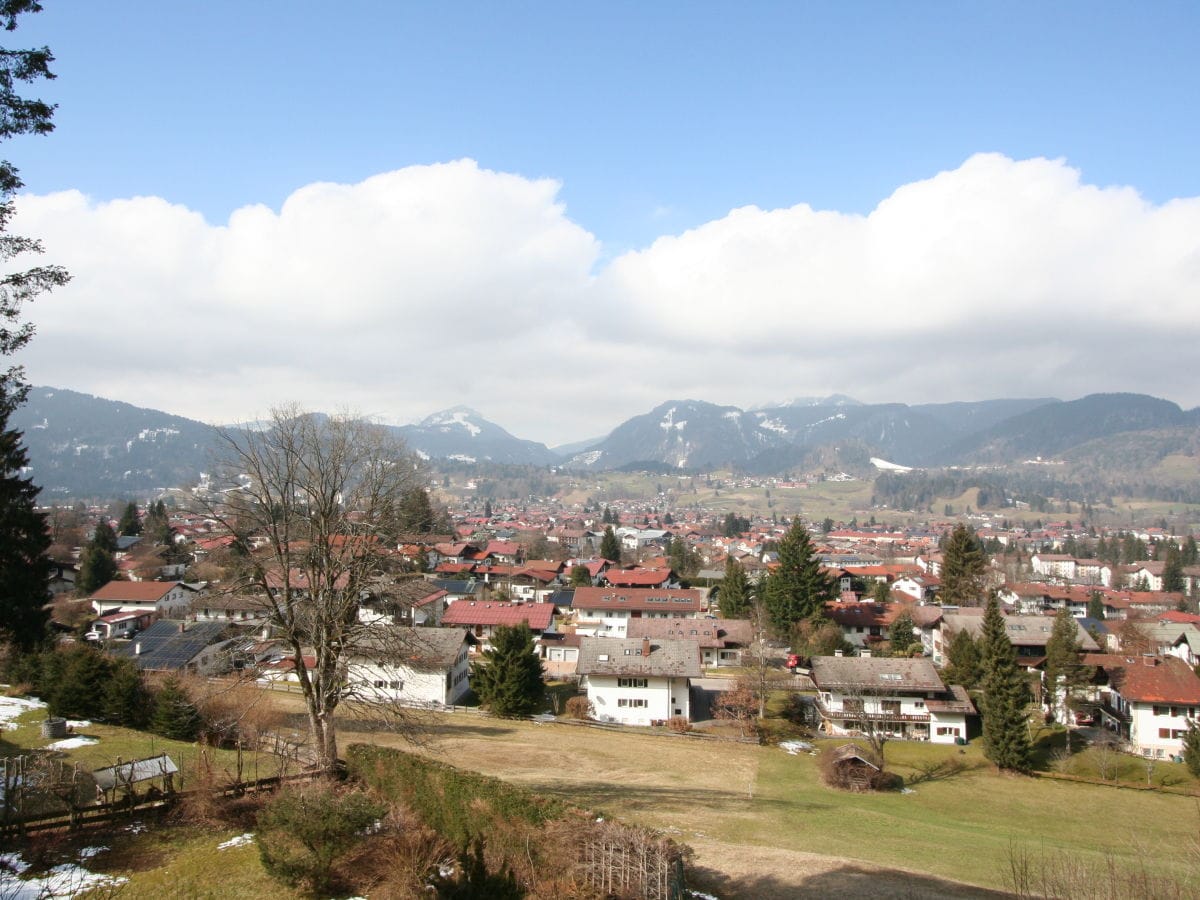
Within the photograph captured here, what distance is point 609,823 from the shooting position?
12.6 m

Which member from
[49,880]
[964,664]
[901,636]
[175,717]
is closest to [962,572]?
[901,636]

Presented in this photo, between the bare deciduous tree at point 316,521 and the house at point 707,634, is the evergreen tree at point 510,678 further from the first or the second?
the bare deciduous tree at point 316,521

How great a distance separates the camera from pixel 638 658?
38.3m

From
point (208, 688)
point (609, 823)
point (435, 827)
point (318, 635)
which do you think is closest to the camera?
point (609, 823)

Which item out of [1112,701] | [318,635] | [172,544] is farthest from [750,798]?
[172,544]

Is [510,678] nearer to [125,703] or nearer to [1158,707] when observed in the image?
[125,703]

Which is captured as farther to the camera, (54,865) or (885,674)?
(885,674)

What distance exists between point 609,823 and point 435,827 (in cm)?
448

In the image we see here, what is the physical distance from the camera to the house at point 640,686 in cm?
3700

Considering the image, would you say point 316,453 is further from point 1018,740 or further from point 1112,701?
point 1112,701

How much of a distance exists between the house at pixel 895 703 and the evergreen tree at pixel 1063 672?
6223 millimetres

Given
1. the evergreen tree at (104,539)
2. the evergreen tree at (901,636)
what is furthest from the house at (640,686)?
the evergreen tree at (104,539)

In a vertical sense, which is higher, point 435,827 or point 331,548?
point 331,548

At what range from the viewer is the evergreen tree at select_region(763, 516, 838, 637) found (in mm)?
54312
